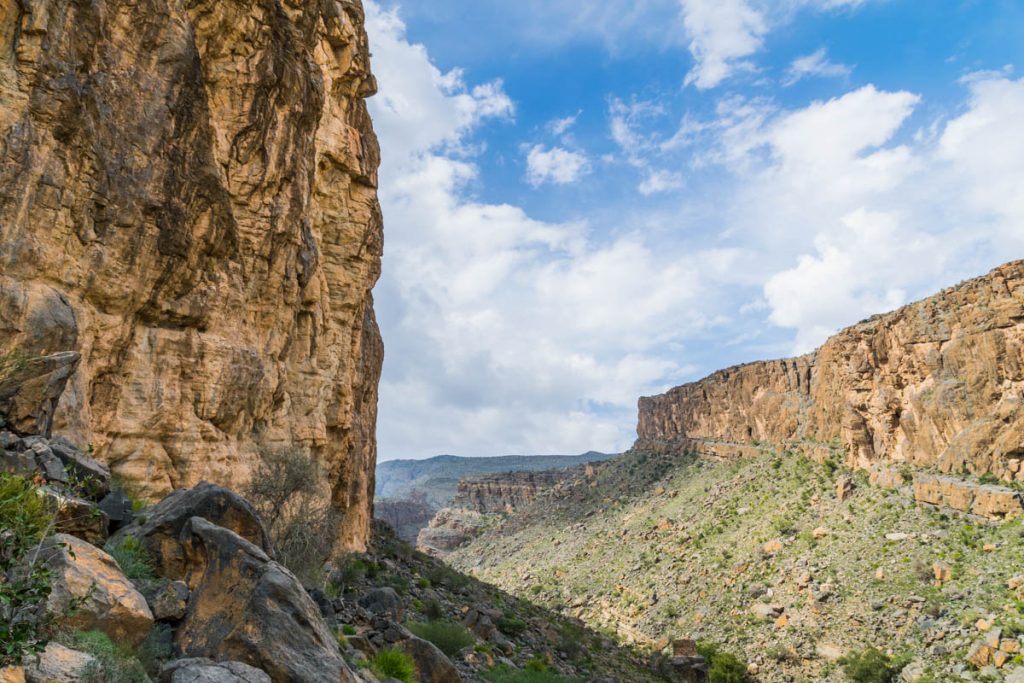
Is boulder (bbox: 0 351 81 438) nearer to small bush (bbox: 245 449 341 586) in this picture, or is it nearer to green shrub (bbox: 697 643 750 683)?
small bush (bbox: 245 449 341 586)

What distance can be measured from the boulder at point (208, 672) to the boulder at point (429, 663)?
7.57 metres

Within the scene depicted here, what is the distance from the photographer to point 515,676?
17.3m

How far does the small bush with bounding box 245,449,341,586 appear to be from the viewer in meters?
18.7

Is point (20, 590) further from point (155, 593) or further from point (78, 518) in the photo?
point (78, 518)

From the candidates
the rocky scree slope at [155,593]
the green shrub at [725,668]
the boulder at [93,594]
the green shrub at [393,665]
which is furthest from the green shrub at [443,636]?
the green shrub at [725,668]

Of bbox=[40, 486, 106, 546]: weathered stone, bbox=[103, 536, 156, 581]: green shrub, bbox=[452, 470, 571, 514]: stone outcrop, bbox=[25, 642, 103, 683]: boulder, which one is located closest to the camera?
bbox=[25, 642, 103, 683]: boulder

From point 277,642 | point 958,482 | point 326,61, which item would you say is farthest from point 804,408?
point 277,642

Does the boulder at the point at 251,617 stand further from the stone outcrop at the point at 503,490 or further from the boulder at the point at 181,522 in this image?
the stone outcrop at the point at 503,490

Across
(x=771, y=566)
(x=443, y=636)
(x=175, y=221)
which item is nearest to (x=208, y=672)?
(x=443, y=636)

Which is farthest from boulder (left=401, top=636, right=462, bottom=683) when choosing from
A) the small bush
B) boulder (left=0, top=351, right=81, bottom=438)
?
boulder (left=0, top=351, right=81, bottom=438)

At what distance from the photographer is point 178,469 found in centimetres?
1667

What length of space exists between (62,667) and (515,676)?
15.1 meters

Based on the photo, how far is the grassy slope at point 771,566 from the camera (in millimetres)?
31922

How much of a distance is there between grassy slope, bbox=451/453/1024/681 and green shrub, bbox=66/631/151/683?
33978mm
